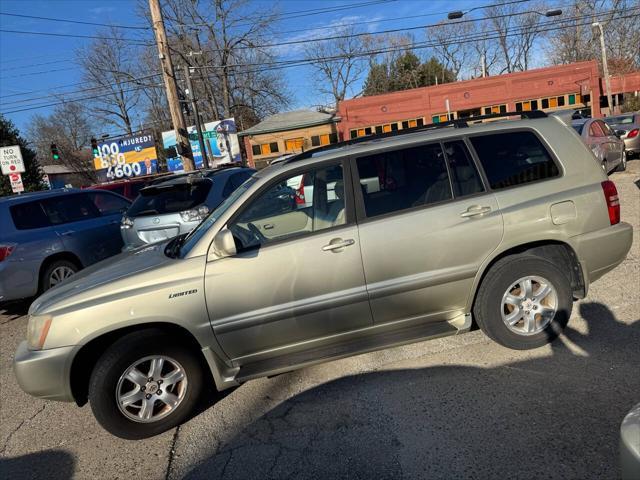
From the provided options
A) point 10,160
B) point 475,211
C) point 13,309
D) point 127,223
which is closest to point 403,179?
point 475,211

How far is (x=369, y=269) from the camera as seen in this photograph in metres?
3.38

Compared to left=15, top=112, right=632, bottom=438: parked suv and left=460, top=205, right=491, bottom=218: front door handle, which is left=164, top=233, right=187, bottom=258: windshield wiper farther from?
left=460, top=205, right=491, bottom=218: front door handle

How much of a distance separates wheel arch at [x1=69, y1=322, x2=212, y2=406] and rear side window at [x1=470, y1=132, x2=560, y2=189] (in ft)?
8.64

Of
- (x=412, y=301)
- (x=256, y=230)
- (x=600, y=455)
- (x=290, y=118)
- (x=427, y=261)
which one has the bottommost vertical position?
(x=600, y=455)

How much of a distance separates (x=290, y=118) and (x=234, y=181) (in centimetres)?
2992

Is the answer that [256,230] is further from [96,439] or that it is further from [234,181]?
[234,181]

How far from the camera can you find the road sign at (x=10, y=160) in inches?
470

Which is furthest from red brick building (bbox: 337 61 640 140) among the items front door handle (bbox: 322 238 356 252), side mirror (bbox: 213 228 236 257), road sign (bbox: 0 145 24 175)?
side mirror (bbox: 213 228 236 257)

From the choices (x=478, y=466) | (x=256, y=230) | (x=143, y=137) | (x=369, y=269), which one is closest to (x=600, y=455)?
(x=478, y=466)

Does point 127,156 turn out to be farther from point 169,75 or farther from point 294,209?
point 294,209

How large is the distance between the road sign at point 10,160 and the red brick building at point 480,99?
2615 centimetres

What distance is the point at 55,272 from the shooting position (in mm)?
6703

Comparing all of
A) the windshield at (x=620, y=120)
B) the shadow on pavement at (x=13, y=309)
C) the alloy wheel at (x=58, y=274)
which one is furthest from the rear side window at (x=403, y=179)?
the windshield at (x=620, y=120)

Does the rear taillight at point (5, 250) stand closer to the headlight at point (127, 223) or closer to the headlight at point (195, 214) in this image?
the headlight at point (127, 223)
